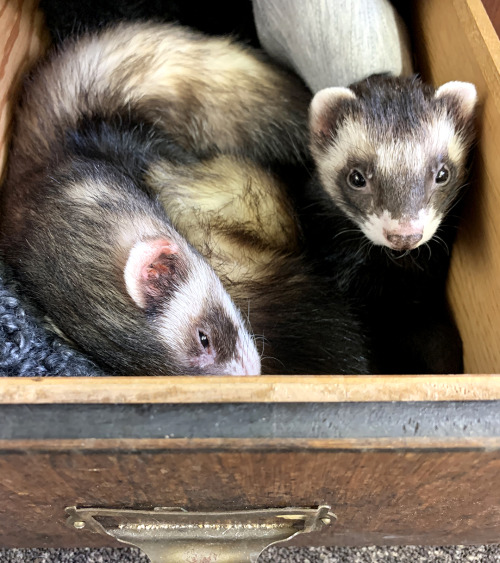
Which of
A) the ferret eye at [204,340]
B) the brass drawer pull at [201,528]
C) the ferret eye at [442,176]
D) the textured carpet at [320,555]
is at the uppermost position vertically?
the ferret eye at [442,176]

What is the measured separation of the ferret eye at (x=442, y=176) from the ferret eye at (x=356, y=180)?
11cm

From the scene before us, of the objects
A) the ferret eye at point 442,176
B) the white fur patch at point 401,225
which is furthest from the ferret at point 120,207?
the ferret eye at point 442,176

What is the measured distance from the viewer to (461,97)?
86cm

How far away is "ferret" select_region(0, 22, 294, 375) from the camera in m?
0.85

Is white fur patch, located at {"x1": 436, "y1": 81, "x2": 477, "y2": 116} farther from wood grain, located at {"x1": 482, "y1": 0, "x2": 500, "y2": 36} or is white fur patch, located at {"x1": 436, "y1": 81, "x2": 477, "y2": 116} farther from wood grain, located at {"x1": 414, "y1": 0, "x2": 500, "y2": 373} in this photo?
wood grain, located at {"x1": 482, "y1": 0, "x2": 500, "y2": 36}

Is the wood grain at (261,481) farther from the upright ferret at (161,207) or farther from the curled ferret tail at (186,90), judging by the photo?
the curled ferret tail at (186,90)

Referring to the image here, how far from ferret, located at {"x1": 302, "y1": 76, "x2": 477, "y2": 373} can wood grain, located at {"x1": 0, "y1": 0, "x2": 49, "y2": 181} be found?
1.79ft

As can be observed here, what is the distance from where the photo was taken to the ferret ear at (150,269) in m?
0.84

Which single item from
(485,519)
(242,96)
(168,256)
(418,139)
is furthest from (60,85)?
(485,519)

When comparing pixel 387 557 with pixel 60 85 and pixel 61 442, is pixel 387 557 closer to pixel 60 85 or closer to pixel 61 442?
pixel 61 442

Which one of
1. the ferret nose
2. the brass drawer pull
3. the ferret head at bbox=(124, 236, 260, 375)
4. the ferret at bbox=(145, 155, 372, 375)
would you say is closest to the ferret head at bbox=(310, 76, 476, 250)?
the ferret nose

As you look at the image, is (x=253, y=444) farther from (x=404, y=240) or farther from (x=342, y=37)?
(x=342, y=37)

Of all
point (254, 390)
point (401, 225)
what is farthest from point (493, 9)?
point (254, 390)

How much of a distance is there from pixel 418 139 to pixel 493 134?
0.12 metres
